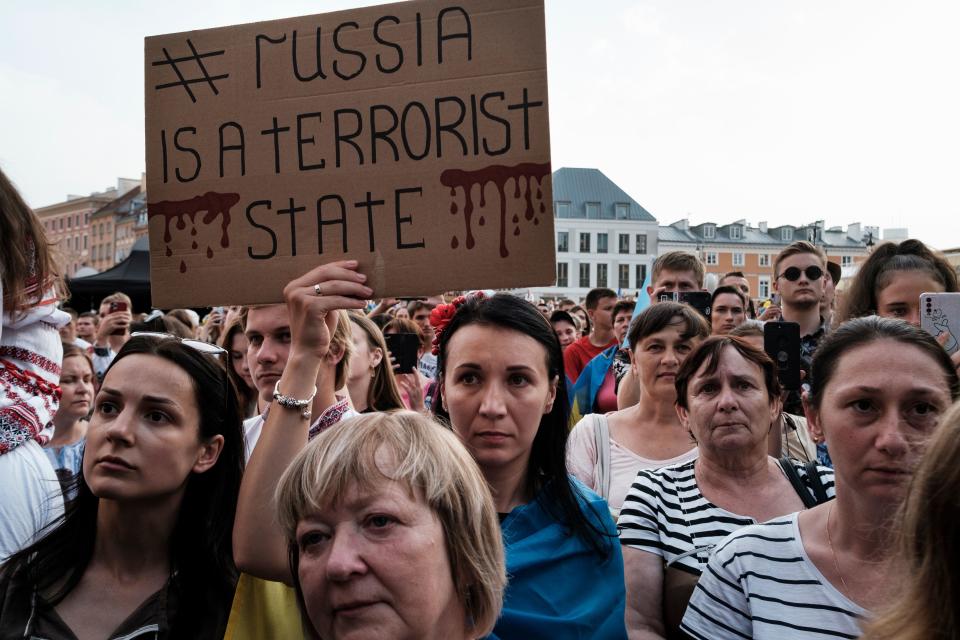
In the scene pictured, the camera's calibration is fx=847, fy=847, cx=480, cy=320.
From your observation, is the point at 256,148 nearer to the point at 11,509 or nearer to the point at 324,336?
the point at 324,336

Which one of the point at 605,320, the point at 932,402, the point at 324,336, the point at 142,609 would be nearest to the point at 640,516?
the point at 932,402

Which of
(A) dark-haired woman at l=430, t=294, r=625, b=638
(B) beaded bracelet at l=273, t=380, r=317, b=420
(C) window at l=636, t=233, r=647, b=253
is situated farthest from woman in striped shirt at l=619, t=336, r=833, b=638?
(C) window at l=636, t=233, r=647, b=253

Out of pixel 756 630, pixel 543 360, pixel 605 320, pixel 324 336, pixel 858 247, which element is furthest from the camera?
pixel 858 247

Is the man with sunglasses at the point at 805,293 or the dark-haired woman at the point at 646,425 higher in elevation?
the man with sunglasses at the point at 805,293

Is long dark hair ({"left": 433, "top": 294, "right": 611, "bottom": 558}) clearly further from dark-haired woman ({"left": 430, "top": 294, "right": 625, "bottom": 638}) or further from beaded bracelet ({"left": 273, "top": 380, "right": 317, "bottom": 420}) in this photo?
beaded bracelet ({"left": 273, "top": 380, "right": 317, "bottom": 420})

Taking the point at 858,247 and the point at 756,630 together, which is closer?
the point at 756,630

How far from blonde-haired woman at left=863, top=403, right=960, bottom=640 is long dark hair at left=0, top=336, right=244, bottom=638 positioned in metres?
1.69

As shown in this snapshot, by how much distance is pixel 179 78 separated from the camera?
2.66 metres

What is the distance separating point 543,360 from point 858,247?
8999 centimetres

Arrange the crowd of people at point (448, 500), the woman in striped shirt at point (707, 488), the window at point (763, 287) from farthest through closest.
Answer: the window at point (763, 287)
the woman in striped shirt at point (707, 488)
the crowd of people at point (448, 500)

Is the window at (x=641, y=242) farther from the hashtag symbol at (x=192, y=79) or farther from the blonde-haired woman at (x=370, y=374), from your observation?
the hashtag symbol at (x=192, y=79)

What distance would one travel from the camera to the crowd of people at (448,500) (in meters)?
1.85

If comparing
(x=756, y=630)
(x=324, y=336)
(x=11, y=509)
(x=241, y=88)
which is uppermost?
(x=241, y=88)

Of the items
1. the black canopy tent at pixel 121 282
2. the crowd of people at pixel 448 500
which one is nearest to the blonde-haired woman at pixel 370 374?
the crowd of people at pixel 448 500
